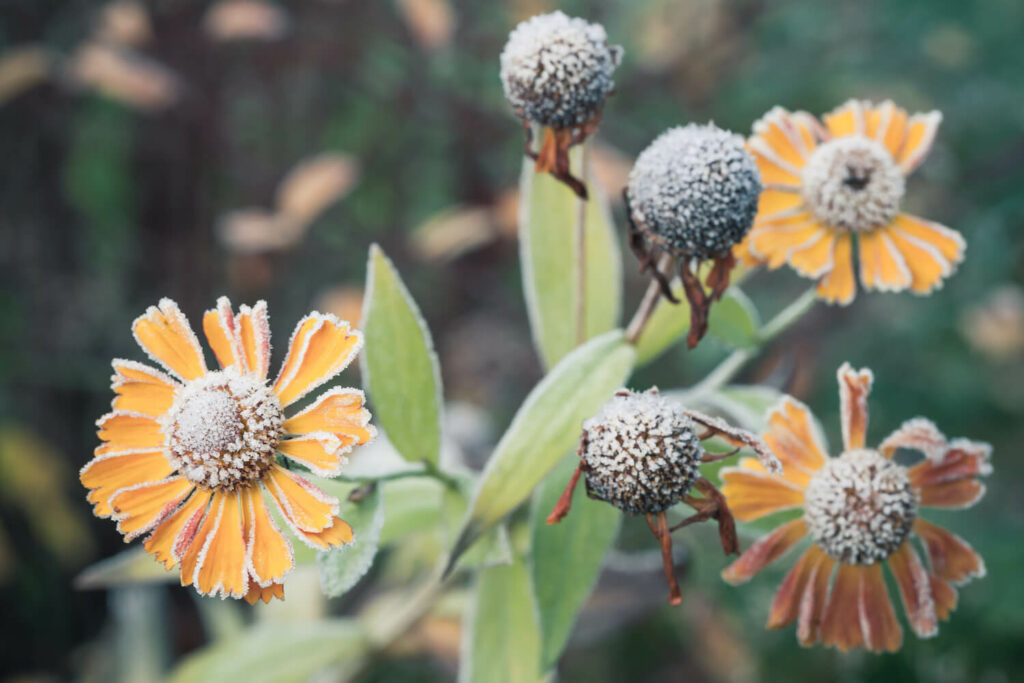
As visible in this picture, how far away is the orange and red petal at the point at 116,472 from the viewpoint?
799 millimetres

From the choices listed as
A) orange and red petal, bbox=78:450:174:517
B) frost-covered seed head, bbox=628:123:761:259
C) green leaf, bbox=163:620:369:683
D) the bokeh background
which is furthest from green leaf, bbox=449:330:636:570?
the bokeh background

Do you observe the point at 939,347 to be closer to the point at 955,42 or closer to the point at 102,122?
the point at 955,42

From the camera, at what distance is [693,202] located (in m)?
0.89

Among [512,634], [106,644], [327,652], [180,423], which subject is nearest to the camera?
[180,423]

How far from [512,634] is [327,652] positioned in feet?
1.42

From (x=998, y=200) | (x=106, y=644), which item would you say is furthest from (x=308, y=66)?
(x=998, y=200)

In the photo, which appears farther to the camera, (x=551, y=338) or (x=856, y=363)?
(x=856, y=363)

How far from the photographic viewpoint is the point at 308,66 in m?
2.43

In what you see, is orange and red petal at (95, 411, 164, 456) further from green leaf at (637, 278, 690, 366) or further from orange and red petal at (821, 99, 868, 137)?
orange and red petal at (821, 99, 868, 137)

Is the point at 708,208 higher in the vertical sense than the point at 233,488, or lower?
higher

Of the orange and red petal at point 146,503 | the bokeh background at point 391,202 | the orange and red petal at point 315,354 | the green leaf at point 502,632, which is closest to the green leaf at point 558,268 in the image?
the green leaf at point 502,632

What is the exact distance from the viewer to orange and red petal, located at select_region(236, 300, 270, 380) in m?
0.85

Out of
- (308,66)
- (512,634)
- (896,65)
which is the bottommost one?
(512,634)

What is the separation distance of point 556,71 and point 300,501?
50cm
